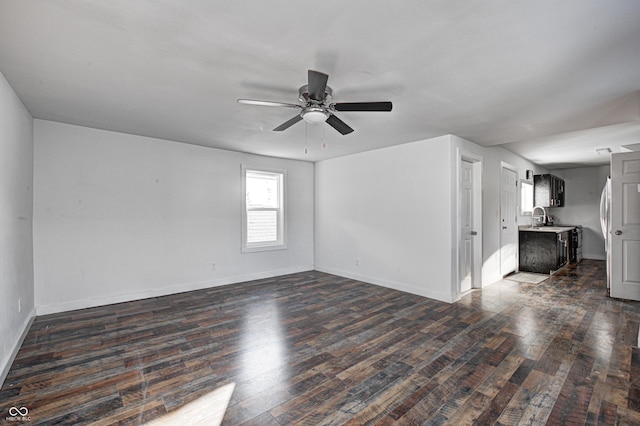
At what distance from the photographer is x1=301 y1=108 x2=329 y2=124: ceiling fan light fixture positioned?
261 cm

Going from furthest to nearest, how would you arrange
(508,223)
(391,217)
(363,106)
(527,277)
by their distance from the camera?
(508,223) < (527,277) < (391,217) < (363,106)

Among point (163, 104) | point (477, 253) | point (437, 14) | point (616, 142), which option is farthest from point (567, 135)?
point (163, 104)

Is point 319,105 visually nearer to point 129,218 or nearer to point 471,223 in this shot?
point 129,218

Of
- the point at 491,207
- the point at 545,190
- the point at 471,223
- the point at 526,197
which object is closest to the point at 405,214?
the point at 471,223

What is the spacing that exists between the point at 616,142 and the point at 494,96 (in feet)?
13.0

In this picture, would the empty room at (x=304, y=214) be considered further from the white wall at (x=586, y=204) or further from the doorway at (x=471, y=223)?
the white wall at (x=586, y=204)

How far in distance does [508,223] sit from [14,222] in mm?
7183

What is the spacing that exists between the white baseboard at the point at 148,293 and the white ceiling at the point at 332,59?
2.33m

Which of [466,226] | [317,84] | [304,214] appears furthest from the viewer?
[304,214]

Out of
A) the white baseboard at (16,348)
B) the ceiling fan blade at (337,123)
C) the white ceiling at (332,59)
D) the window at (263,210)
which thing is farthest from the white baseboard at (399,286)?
the white baseboard at (16,348)

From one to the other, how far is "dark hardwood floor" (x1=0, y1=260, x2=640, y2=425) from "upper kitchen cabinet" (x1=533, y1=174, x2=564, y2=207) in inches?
136

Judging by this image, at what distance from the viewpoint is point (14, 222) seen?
2.83m

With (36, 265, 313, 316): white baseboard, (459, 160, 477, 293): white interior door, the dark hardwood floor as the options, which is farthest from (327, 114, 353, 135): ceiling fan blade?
(36, 265, 313, 316): white baseboard

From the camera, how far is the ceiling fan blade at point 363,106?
7.97ft
